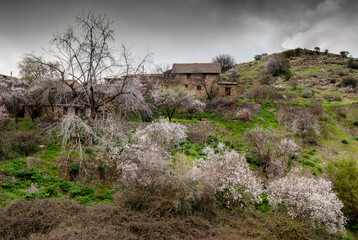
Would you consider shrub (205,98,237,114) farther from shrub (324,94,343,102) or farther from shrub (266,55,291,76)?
shrub (266,55,291,76)

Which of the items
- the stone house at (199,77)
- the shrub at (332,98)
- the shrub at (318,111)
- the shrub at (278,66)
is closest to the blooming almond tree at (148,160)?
the shrub at (318,111)

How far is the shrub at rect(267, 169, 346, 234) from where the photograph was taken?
782cm

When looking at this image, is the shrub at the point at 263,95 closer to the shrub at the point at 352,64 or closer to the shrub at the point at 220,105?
the shrub at the point at 220,105

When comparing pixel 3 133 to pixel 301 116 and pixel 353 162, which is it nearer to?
pixel 353 162

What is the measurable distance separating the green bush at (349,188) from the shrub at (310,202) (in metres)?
1.22

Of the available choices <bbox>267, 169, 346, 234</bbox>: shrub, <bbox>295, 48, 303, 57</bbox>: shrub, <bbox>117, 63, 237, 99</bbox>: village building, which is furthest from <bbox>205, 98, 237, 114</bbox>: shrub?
<bbox>295, 48, 303, 57</bbox>: shrub

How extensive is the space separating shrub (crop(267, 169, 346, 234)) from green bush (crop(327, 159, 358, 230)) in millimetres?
1220

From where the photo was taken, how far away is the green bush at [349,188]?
9.29 m

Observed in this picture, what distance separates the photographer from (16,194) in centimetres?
818

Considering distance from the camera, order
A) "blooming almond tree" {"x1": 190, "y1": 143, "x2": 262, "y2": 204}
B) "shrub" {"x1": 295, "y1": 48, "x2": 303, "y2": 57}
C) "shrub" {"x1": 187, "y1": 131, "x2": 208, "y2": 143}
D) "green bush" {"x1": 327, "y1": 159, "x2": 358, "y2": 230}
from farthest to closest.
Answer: "shrub" {"x1": 295, "y1": 48, "x2": 303, "y2": 57}
"shrub" {"x1": 187, "y1": 131, "x2": 208, "y2": 143}
"green bush" {"x1": 327, "y1": 159, "x2": 358, "y2": 230}
"blooming almond tree" {"x1": 190, "y1": 143, "x2": 262, "y2": 204}

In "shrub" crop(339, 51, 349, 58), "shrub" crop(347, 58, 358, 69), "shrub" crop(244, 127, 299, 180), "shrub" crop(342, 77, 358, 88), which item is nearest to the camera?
"shrub" crop(244, 127, 299, 180)

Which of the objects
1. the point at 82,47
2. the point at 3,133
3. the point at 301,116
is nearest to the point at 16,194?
the point at 3,133

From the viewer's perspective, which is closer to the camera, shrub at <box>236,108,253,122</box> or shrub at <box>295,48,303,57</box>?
shrub at <box>236,108,253,122</box>

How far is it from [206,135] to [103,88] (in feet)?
32.4
